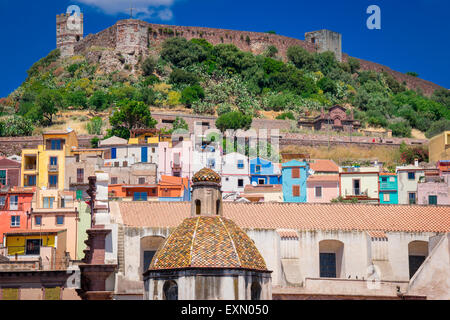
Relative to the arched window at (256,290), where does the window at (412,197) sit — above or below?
above

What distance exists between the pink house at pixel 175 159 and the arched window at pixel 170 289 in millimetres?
41857

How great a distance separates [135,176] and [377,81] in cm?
6559

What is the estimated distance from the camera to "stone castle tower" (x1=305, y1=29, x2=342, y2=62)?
4835 inches

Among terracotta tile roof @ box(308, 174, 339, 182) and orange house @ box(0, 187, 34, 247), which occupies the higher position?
terracotta tile roof @ box(308, 174, 339, 182)

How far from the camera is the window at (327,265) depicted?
42188mm

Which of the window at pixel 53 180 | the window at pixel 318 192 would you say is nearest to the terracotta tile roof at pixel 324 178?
the window at pixel 318 192

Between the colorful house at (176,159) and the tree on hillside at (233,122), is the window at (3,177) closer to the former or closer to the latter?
the colorful house at (176,159)

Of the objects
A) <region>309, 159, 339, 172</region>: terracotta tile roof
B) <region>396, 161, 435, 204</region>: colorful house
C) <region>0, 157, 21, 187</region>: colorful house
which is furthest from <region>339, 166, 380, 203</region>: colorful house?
<region>0, 157, 21, 187</region>: colorful house

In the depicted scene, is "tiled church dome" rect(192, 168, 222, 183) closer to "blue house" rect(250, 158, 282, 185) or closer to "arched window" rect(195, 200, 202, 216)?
"arched window" rect(195, 200, 202, 216)

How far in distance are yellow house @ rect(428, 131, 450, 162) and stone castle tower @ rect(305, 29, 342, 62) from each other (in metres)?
44.9

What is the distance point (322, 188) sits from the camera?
61719 millimetres

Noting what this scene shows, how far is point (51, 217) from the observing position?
5081 cm
